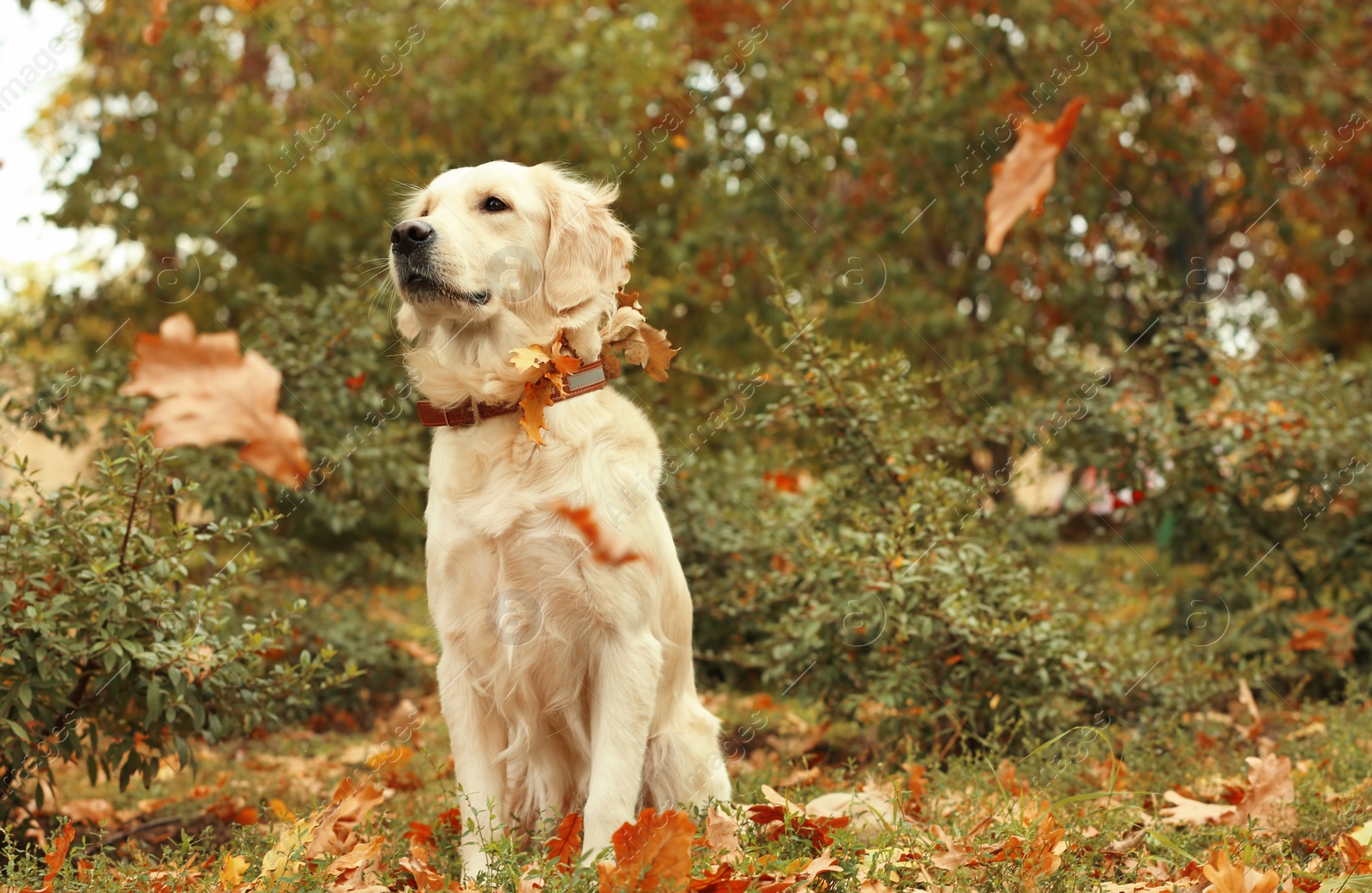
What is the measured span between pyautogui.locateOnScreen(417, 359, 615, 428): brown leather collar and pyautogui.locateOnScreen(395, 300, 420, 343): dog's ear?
242 mm

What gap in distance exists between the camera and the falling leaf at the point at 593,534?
2.61 metres

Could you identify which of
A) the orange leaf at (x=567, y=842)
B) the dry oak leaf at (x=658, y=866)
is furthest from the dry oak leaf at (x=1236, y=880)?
the orange leaf at (x=567, y=842)

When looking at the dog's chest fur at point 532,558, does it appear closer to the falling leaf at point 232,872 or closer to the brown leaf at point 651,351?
the brown leaf at point 651,351

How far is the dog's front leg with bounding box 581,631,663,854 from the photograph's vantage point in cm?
263

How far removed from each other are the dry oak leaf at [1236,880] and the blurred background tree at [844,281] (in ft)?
5.28

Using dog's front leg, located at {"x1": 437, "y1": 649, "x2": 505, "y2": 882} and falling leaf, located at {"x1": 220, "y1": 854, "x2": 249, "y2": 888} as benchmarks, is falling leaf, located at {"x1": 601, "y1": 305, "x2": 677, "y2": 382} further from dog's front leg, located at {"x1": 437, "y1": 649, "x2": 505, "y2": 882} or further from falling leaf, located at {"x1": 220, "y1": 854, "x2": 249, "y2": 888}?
falling leaf, located at {"x1": 220, "y1": 854, "x2": 249, "y2": 888}

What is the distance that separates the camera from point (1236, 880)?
2.14 meters

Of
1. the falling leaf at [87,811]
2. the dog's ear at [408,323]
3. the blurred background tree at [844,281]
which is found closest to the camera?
the dog's ear at [408,323]

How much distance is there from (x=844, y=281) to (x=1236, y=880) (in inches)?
154

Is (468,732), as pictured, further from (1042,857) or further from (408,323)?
(1042,857)

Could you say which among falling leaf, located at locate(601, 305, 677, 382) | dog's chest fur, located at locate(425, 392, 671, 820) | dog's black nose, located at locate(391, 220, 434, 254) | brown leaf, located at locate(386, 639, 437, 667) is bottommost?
brown leaf, located at locate(386, 639, 437, 667)

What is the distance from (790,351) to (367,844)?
2.39 meters

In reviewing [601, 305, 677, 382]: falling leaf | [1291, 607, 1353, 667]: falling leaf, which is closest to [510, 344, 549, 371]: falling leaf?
[601, 305, 677, 382]: falling leaf

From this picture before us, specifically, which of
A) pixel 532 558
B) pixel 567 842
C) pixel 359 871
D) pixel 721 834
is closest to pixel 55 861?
pixel 359 871
